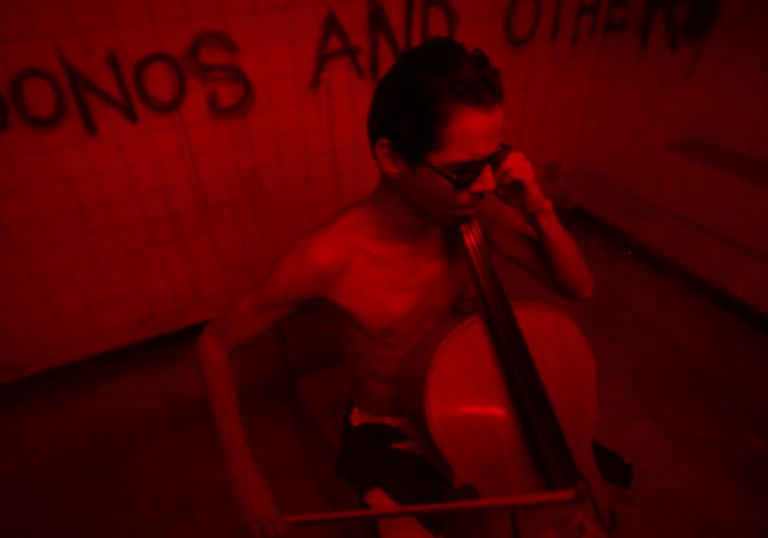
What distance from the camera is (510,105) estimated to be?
239 cm

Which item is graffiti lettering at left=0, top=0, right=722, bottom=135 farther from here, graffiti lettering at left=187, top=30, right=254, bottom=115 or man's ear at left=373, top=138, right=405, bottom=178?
man's ear at left=373, top=138, right=405, bottom=178

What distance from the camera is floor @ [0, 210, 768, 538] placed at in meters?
1.59

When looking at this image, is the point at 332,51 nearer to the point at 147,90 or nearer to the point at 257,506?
the point at 147,90

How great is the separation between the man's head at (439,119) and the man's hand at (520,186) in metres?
0.08

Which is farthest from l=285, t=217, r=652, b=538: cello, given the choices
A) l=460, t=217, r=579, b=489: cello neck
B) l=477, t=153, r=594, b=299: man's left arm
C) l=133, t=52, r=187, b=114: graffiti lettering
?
l=133, t=52, r=187, b=114: graffiti lettering

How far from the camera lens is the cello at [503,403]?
0.99 metres

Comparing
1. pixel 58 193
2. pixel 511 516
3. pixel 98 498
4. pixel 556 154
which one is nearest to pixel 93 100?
pixel 58 193

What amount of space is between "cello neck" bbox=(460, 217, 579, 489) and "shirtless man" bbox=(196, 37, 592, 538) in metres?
0.11

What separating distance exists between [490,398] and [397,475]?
29cm

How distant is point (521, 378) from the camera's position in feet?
3.43

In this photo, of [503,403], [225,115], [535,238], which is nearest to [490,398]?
[503,403]

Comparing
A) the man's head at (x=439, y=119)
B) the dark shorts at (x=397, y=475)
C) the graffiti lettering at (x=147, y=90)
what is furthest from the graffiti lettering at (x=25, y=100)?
the dark shorts at (x=397, y=475)

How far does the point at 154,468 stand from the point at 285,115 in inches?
57.3

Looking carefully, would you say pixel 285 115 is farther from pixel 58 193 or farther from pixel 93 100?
pixel 58 193
